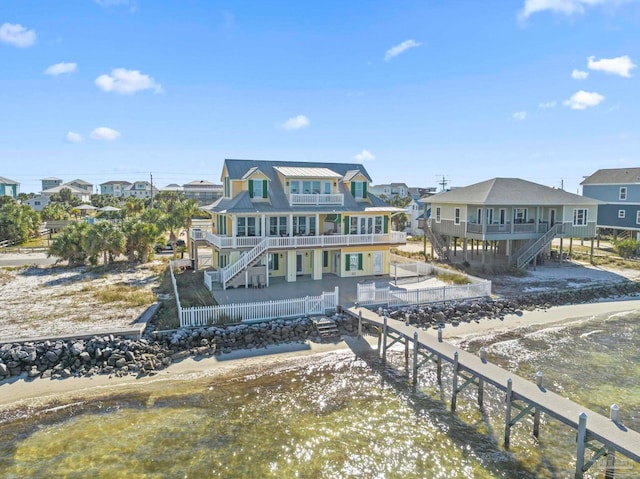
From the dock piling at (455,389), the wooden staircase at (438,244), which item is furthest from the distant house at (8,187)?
the dock piling at (455,389)

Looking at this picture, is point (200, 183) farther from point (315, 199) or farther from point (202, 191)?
point (315, 199)

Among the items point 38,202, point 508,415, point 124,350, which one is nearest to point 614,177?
point 508,415

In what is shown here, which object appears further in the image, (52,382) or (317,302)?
(317,302)

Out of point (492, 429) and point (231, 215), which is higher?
point (231, 215)

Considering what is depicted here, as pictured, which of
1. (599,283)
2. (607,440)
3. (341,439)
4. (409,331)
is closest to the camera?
(607,440)

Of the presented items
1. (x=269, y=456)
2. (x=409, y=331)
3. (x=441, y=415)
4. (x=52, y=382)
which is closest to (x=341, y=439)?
(x=269, y=456)

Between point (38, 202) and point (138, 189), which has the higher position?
point (138, 189)

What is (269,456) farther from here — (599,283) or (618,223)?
(618,223)
